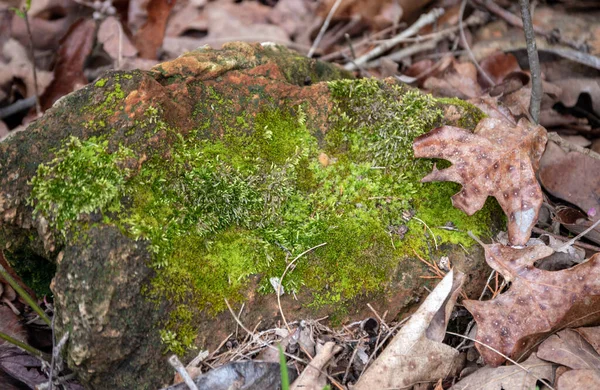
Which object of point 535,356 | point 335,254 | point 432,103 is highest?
point 432,103

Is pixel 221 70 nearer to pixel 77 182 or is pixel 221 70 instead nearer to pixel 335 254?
pixel 77 182

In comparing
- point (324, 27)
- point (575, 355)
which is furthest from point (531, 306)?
point (324, 27)

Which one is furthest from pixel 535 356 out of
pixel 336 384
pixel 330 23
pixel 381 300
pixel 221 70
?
pixel 330 23

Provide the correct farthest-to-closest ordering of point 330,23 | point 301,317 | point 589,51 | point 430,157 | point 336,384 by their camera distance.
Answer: point 330,23, point 589,51, point 430,157, point 301,317, point 336,384

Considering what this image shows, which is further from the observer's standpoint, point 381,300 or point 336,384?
point 381,300

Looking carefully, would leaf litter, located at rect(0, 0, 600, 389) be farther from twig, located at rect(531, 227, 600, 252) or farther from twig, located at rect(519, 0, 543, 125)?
twig, located at rect(519, 0, 543, 125)

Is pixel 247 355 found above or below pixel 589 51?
below
